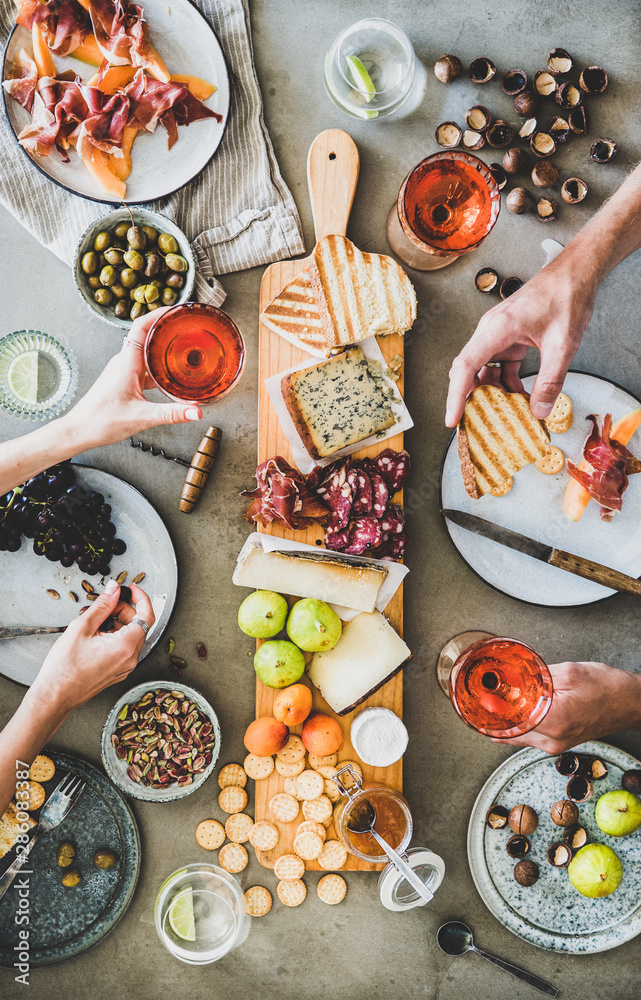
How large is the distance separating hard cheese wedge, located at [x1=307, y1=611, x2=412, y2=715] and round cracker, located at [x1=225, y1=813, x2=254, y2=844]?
0.40 meters

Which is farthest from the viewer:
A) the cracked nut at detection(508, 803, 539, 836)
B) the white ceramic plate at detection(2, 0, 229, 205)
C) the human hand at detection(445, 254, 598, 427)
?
the cracked nut at detection(508, 803, 539, 836)

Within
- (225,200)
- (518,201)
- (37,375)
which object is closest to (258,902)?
(37,375)

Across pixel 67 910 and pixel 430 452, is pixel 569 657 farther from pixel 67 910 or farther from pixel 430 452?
pixel 67 910

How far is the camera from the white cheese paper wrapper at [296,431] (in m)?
1.59

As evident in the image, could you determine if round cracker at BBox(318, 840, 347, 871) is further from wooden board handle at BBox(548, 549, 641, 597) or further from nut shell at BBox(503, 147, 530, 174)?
nut shell at BBox(503, 147, 530, 174)

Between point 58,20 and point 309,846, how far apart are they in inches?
81.7

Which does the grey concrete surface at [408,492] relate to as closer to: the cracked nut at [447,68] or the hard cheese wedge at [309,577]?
the cracked nut at [447,68]

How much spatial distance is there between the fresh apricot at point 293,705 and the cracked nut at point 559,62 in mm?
1719

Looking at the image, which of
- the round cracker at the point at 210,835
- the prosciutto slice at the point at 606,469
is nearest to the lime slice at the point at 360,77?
the prosciutto slice at the point at 606,469

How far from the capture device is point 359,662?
5.14 feet

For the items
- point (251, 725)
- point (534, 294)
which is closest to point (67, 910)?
point (251, 725)

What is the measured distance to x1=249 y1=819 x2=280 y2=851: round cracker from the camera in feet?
5.20

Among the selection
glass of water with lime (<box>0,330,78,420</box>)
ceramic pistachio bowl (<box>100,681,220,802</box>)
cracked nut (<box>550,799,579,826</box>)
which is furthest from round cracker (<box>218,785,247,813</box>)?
glass of water with lime (<box>0,330,78,420</box>)

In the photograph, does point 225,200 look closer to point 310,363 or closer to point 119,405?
point 310,363
